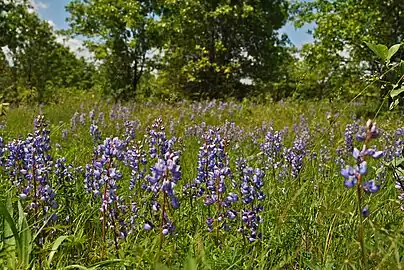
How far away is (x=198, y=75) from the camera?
1664 centimetres

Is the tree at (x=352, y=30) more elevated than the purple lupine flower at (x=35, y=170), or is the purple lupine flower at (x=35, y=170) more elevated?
the tree at (x=352, y=30)

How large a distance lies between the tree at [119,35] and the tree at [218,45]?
0.77m

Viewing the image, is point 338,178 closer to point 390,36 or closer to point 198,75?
point 390,36

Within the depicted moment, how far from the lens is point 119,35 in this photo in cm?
1700

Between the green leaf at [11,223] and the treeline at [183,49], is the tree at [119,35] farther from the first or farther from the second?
the green leaf at [11,223]

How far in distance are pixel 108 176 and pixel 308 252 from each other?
0.86 m

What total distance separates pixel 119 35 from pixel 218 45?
3.89 metres

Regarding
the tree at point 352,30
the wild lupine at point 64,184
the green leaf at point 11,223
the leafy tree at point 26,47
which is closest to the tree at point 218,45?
the tree at point 352,30

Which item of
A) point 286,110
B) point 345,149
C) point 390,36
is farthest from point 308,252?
point 390,36

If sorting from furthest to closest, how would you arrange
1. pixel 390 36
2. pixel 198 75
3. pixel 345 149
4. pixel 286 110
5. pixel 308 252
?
pixel 198 75 → pixel 390 36 → pixel 286 110 → pixel 345 149 → pixel 308 252

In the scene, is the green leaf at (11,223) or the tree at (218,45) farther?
the tree at (218,45)

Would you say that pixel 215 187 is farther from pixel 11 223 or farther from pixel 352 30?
pixel 352 30

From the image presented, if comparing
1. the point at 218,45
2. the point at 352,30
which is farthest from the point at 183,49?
the point at 352,30

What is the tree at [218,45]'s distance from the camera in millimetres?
16297
